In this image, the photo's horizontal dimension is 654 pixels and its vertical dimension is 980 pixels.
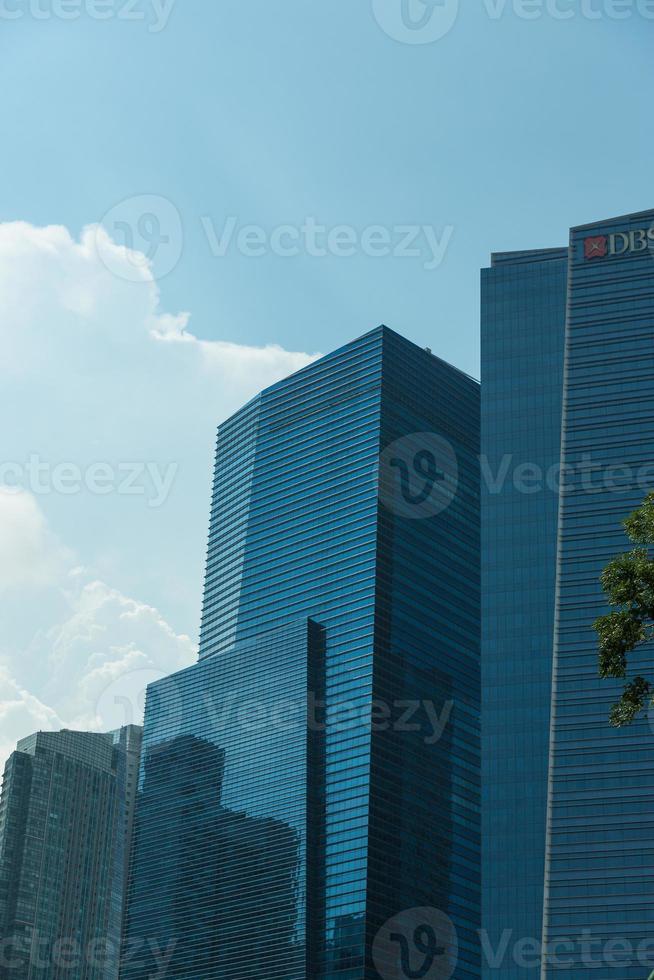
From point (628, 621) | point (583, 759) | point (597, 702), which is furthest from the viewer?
point (597, 702)

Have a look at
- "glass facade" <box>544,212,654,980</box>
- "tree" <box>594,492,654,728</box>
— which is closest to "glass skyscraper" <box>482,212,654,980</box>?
"glass facade" <box>544,212,654,980</box>

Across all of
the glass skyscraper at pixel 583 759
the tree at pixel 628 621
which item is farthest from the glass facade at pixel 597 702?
the tree at pixel 628 621

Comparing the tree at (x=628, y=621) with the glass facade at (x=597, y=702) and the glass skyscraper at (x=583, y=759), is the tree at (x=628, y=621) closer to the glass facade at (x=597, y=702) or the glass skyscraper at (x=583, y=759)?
the glass facade at (x=597, y=702)

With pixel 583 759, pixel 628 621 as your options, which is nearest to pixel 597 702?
pixel 583 759

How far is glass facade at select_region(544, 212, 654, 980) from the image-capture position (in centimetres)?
16150

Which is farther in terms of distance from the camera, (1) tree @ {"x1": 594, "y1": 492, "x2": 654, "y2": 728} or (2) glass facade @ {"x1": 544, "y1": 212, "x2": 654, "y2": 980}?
(2) glass facade @ {"x1": 544, "y1": 212, "x2": 654, "y2": 980}

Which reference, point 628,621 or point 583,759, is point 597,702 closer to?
point 583,759

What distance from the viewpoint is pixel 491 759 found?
197500 millimetres

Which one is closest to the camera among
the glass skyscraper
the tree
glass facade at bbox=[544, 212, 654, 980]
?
the tree

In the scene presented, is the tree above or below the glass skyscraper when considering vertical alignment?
below

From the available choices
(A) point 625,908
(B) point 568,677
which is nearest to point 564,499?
(B) point 568,677

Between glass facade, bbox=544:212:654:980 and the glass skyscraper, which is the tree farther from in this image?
the glass skyscraper

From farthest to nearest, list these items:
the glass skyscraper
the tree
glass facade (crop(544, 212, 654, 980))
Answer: the glass skyscraper, glass facade (crop(544, 212, 654, 980)), the tree

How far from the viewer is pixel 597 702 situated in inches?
6811
